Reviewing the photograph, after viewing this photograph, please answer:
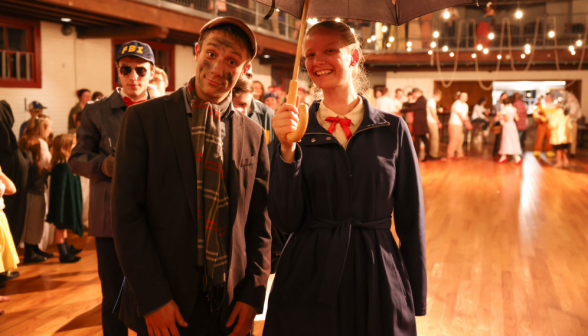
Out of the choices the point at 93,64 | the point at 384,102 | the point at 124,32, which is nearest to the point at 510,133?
the point at 384,102

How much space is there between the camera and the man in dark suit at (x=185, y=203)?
53.4 inches

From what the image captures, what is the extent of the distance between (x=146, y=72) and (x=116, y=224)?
148 cm

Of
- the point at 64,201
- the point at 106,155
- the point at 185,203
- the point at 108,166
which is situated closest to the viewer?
the point at 185,203

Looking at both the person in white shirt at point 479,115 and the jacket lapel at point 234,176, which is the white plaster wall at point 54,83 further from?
the person in white shirt at point 479,115

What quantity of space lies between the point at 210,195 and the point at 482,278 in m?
3.28

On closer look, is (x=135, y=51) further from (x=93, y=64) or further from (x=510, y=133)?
(x=510, y=133)

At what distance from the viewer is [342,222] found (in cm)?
147

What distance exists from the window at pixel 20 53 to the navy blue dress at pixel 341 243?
802cm

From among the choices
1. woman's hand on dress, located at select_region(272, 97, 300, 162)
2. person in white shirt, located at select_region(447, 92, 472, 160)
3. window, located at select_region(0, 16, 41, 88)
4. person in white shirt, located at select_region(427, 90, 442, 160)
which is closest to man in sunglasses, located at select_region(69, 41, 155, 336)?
woman's hand on dress, located at select_region(272, 97, 300, 162)

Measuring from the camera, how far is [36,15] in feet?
26.1

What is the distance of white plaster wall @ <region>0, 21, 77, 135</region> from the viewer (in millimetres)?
8117

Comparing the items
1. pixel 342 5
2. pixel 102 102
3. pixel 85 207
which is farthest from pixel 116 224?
pixel 85 207

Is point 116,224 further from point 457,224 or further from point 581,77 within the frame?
point 581,77

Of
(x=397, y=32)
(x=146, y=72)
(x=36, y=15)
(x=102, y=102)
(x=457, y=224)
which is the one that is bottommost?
(x=457, y=224)
